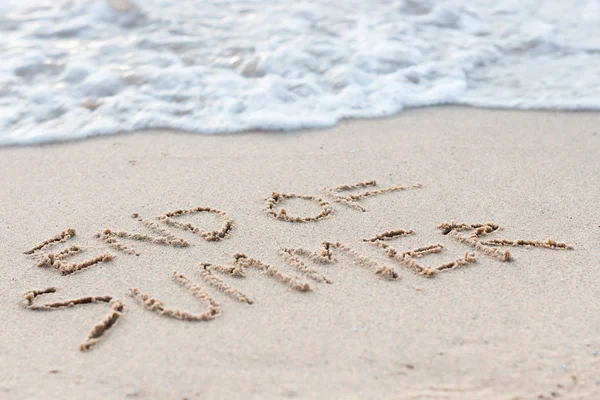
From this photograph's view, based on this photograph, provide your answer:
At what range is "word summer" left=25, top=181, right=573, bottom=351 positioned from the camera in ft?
6.57

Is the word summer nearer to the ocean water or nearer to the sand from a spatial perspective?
the sand

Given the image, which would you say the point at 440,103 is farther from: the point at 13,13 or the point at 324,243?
the point at 13,13

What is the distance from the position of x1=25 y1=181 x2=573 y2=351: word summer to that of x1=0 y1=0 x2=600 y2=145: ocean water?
1090 mm

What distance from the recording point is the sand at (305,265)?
1710mm

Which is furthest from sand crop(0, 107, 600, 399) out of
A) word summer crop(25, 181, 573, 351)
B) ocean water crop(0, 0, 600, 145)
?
ocean water crop(0, 0, 600, 145)

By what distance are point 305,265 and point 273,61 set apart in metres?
2.27

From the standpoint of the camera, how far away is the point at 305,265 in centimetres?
221

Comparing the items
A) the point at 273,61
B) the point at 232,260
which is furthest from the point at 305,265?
the point at 273,61

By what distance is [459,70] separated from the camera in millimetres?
4211

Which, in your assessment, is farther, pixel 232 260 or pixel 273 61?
pixel 273 61

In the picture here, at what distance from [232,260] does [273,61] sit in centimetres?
223

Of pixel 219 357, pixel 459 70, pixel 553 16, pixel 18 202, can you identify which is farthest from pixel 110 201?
pixel 553 16

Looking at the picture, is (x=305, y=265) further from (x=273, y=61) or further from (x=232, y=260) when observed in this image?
(x=273, y=61)

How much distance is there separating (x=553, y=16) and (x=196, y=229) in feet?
13.1
